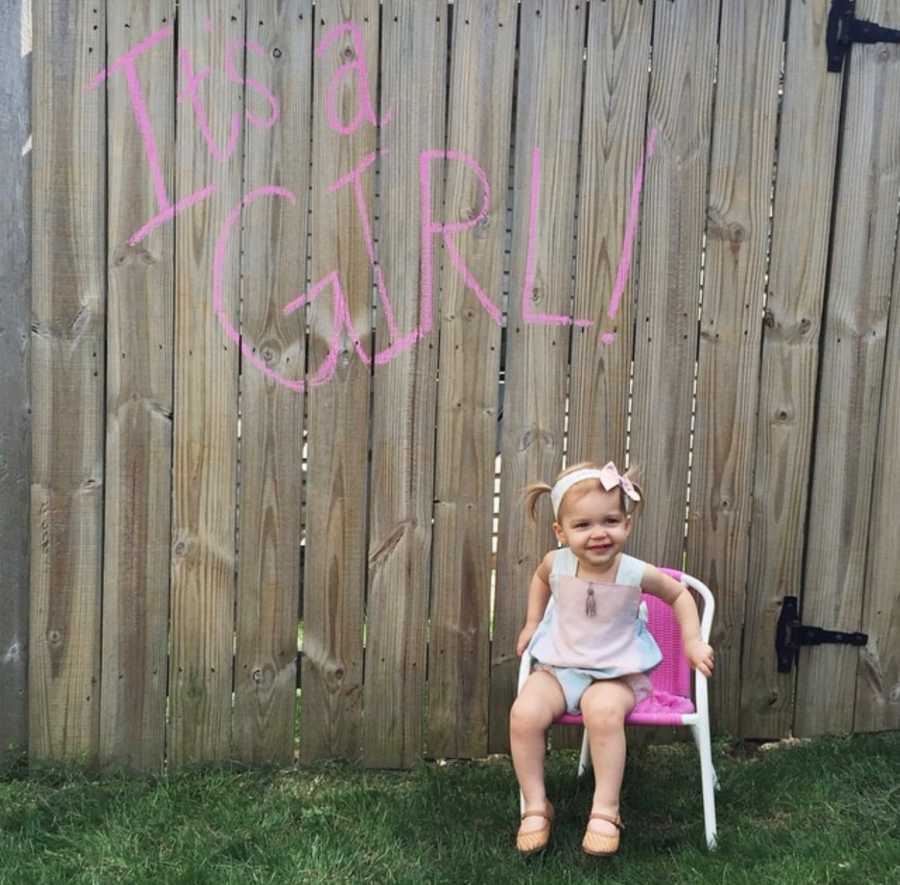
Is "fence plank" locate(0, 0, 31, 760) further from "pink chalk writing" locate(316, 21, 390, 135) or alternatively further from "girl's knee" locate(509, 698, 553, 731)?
"girl's knee" locate(509, 698, 553, 731)

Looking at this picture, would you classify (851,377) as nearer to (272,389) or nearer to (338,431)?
(338,431)

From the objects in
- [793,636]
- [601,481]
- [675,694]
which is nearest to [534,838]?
[675,694]

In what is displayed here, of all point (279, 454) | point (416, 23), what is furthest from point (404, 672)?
point (416, 23)

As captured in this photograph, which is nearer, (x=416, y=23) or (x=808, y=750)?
(x=416, y=23)

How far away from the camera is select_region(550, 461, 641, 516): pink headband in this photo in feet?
9.56

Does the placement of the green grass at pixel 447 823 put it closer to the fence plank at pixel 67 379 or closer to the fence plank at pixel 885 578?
the fence plank at pixel 885 578

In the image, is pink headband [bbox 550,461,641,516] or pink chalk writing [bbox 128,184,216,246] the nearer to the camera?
pink headband [bbox 550,461,641,516]

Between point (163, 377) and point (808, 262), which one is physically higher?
point (808, 262)

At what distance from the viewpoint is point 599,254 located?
3250mm

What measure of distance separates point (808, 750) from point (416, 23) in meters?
2.49

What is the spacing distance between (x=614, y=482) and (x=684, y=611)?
414mm

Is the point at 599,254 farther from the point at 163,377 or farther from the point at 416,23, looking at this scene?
the point at 163,377

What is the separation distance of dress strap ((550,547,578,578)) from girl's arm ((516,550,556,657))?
0.07 feet

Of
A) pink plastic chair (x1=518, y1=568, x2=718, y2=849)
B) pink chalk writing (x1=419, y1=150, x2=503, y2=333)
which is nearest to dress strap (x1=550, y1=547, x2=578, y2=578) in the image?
pink plastic chair (x1=518, y1=568, x2=718, y2=849)
